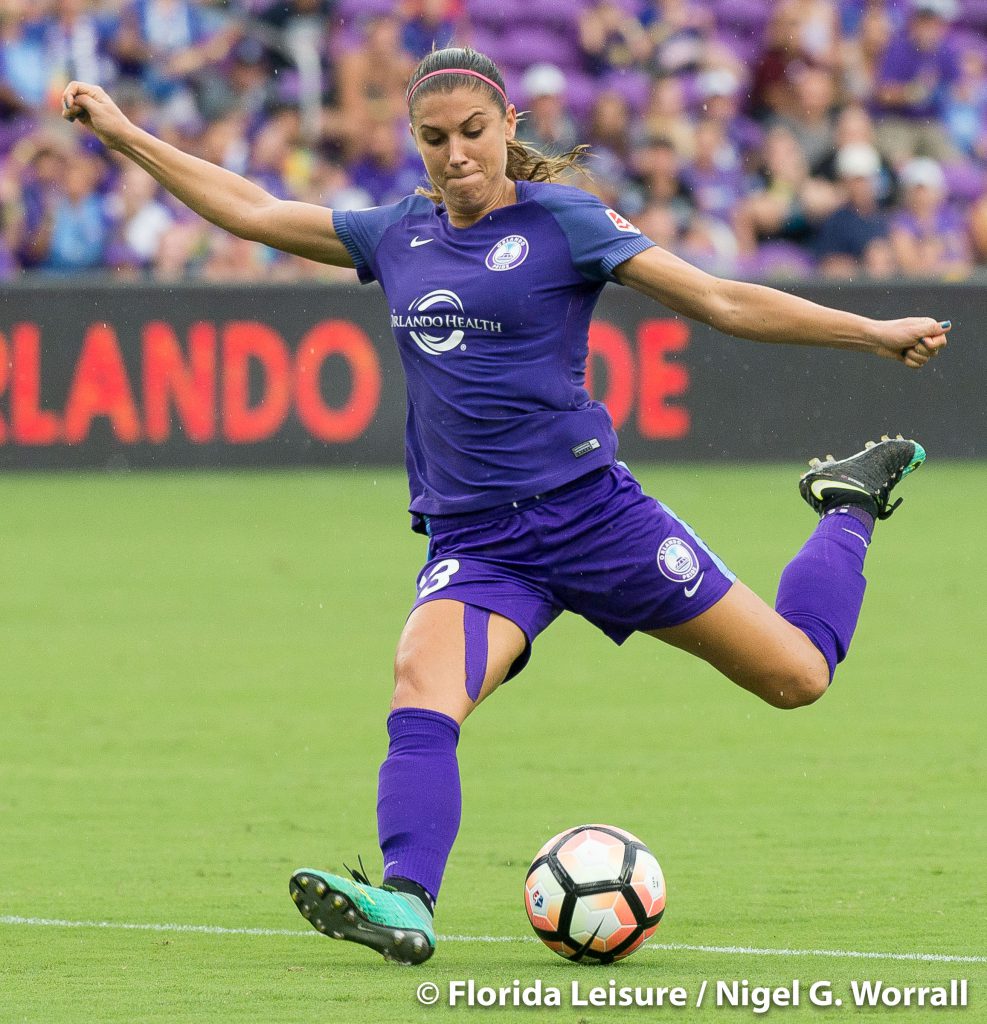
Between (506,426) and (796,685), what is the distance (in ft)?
3.56

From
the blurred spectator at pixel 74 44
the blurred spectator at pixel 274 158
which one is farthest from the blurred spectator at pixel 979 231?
the blurred spectator at pixel 74 44

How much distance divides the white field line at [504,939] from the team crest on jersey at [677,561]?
914mm

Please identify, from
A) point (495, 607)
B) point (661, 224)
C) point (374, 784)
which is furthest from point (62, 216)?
point (495, 607)

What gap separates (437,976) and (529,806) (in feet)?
7.42

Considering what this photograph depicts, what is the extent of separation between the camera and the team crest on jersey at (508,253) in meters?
5.40

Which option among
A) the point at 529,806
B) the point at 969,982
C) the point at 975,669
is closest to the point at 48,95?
the point at 975,669

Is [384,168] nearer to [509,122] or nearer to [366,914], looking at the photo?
[509,122]

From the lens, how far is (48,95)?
1872 centimetres

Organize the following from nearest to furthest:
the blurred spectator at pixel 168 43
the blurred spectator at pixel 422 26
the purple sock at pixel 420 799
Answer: the purple sock at pixel 420 799 < the blurred spectator at pixel 168 43 < the blurred spectator at pixel 422 26

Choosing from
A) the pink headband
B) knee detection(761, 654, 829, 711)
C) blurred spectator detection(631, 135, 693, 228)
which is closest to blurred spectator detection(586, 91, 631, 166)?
blurred spectator detection(631, 135, 693, 228)

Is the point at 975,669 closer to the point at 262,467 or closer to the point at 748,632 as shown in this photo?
the point at 748,632

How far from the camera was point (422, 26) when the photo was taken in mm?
19391

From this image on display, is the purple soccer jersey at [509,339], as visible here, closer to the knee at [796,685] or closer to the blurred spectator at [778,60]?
the knee at [796,685]

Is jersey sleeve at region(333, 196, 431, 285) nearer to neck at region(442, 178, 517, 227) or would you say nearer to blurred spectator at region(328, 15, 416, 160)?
neck at region(442, 178, 517, 227)
